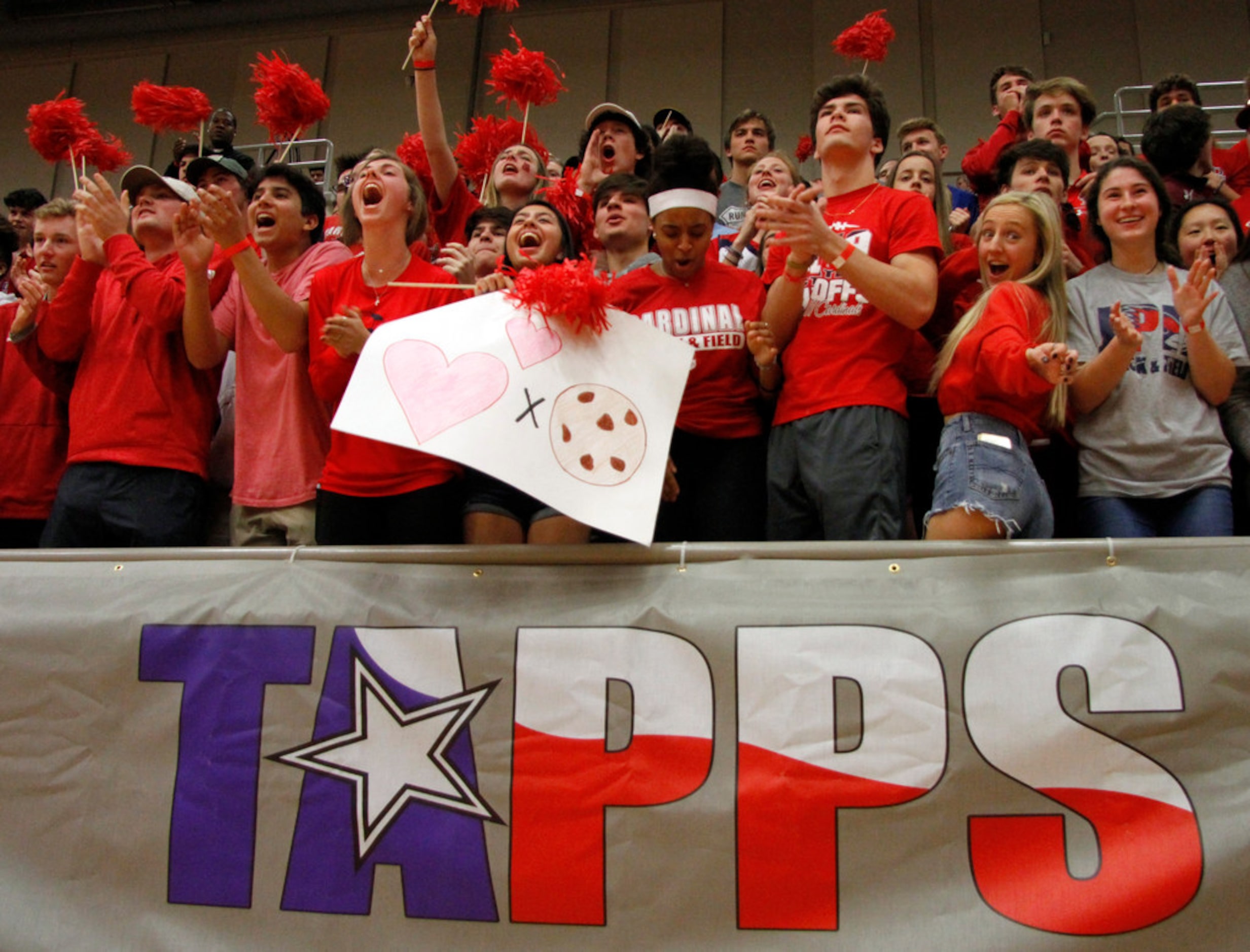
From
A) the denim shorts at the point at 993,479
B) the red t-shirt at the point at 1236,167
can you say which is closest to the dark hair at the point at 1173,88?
the red t-shirt at the point at 1236,167

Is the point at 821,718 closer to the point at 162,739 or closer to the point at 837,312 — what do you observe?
the point at 837,312

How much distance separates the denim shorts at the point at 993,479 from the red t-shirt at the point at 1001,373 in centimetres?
4

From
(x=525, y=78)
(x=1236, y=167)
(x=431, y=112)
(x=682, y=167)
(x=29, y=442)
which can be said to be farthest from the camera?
(x=1236, y=167)

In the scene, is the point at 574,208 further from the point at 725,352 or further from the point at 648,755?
the point at 648,755

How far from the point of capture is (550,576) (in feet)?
8.13

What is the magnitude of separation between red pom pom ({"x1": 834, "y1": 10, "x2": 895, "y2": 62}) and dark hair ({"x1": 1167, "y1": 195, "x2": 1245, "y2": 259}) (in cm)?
245

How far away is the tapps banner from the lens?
2141mm

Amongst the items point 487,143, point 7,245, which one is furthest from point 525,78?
point 7,245

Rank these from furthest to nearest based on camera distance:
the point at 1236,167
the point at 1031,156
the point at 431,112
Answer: the point at 1236,167 < the point at 431,112 < the point at 1031,156

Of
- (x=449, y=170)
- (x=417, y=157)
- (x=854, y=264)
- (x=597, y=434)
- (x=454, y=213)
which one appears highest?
(x=417, y=157)

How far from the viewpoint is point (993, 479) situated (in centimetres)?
241

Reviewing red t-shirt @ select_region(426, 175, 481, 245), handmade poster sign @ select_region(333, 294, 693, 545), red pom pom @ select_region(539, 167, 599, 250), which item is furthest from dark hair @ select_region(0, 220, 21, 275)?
handmade poster sign @ select_region(333, 294, 693, 545)

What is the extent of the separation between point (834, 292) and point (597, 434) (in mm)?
790

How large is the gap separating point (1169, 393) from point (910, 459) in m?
0.66
